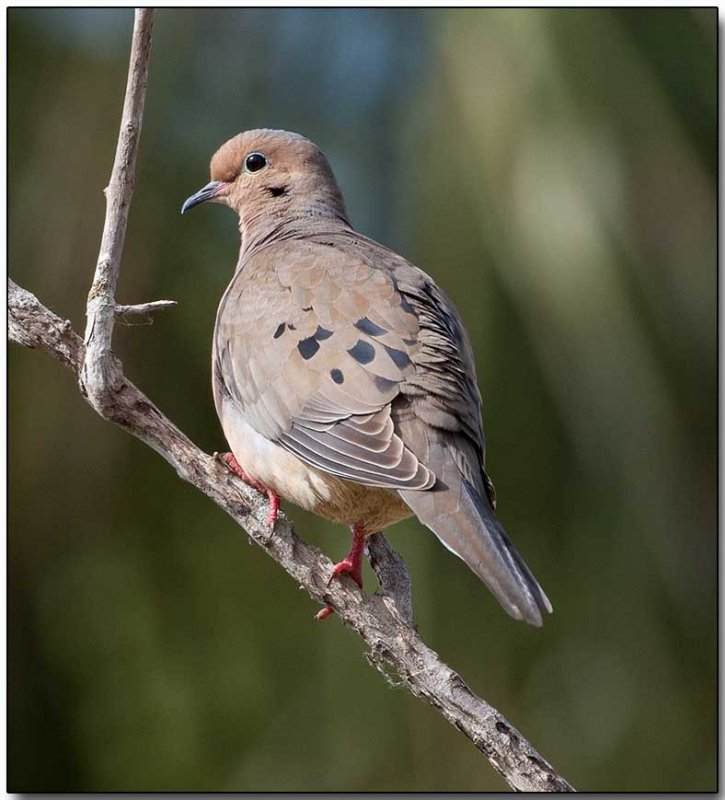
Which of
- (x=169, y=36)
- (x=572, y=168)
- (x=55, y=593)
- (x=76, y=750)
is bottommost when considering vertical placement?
(x=76, y=750)

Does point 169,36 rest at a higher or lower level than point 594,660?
higher

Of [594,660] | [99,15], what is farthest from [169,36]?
[594,660]

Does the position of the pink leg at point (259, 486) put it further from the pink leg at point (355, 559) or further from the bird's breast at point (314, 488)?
the pink leg at point (355, 559)

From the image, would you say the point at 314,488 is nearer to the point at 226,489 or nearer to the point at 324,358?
the point at 226,489

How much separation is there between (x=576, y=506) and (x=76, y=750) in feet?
6.14

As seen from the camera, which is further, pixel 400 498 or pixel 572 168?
pixel 572 168

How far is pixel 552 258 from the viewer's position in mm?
3764

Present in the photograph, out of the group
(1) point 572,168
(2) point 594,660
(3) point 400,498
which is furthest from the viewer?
(2) point 594,660

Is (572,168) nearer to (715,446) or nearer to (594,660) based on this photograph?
(715,446)

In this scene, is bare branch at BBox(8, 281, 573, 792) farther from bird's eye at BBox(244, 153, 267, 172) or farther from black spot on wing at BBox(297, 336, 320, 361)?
bird's eye at BBox(244, 153, 267, 172)

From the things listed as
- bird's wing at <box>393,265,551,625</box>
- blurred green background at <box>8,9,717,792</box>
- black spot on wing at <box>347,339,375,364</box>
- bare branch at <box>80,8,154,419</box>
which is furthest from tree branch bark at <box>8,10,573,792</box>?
blurred green background at <box>8,9,717,792</box>

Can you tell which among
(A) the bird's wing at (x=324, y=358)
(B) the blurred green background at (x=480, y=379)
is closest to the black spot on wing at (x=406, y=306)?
(A) the bird's wing at (x=324, y=358)

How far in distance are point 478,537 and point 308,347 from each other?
76cm

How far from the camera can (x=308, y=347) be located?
10.1ft
